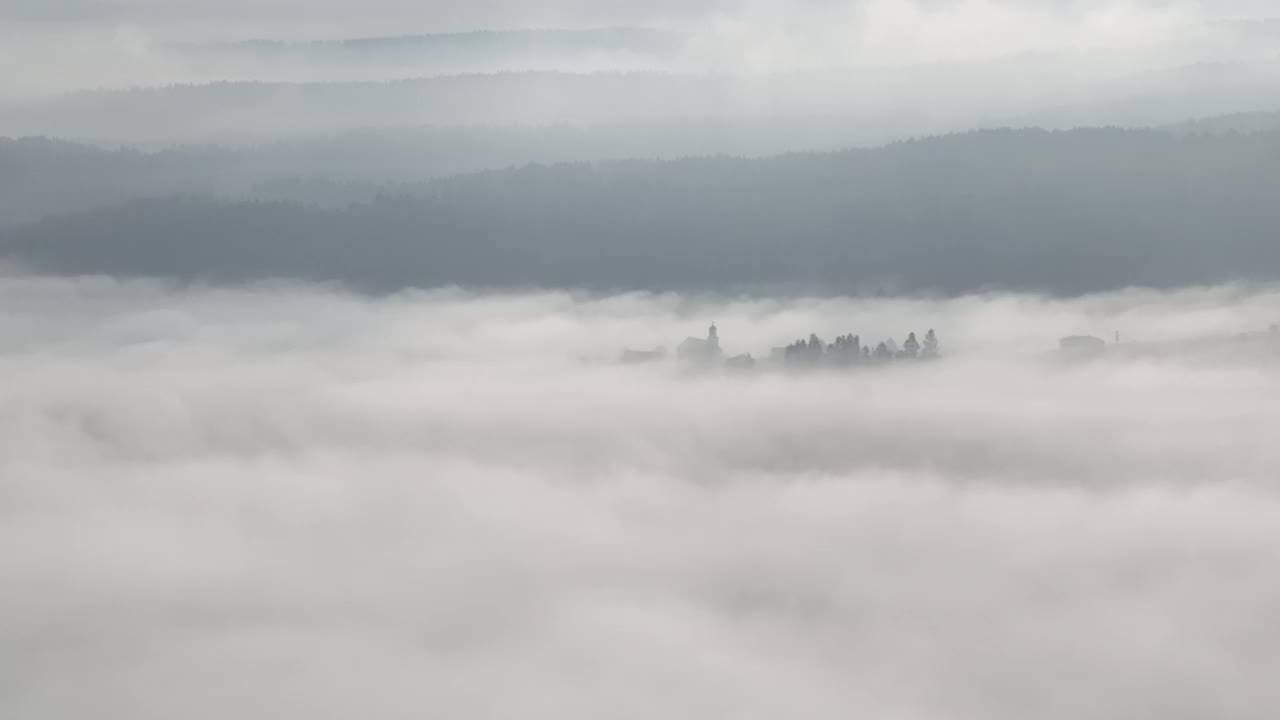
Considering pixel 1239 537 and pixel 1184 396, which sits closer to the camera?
pixel 1239 537

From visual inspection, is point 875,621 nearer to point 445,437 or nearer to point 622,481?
point 622,481

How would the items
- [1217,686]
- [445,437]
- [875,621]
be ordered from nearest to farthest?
[1217,686]
[875,621]
[445,437]

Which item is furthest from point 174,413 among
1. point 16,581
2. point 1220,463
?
point 1220,463

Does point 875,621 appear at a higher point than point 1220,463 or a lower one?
lower

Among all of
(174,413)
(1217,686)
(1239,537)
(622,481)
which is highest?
(174,413)

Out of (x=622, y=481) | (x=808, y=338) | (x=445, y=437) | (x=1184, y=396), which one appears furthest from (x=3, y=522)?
(x=1184, y=396)

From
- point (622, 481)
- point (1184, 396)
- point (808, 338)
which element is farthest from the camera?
point (808, 338)

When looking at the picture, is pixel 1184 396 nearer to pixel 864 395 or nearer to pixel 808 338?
pixel 864 395
